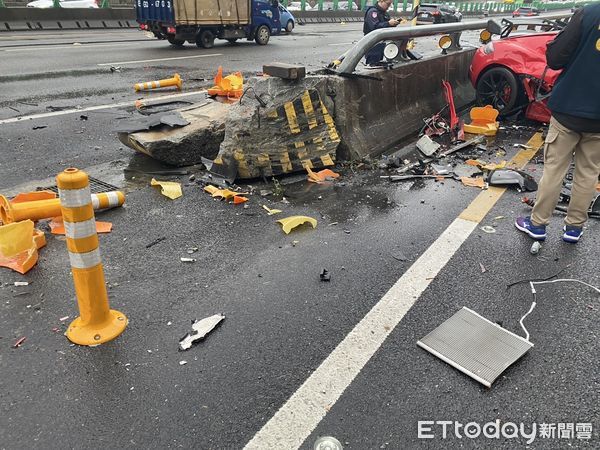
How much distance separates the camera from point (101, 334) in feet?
9.86

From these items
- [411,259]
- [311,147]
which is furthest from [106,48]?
[411,259]

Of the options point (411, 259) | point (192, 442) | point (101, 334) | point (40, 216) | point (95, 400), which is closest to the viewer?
point (192, 442)

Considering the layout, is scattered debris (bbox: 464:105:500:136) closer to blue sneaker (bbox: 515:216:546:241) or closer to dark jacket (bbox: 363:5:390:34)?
dark jacket (bbox: 363:5:390:34)

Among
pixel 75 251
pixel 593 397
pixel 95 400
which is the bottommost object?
pixel 593 397

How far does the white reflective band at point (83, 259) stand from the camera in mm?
2842

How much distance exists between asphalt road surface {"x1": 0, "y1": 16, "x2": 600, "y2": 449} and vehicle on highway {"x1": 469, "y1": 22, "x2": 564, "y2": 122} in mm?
3225

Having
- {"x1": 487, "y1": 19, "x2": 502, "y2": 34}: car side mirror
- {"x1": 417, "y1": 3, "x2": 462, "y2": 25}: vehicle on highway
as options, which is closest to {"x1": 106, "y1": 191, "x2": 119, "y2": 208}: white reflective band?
{"x1": 487, "y1": 19, "x2": 502, "y2": 34}: car side mirror

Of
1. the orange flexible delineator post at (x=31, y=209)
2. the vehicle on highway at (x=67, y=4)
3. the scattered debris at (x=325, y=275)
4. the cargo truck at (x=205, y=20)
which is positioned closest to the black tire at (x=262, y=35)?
the cargo truck at (x=205, y=20)

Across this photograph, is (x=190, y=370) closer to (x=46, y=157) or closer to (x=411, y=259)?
(x=411, y=259)

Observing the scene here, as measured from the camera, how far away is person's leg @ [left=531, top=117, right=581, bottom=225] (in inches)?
164

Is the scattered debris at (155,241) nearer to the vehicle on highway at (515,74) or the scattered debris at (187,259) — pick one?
the scattered debris at (187,259)

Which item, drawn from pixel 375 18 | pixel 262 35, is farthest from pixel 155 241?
pixel 262 35

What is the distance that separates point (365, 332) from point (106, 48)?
16.2 metres

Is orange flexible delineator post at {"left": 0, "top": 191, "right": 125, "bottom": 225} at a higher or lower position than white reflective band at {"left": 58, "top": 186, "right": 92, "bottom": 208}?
lower
